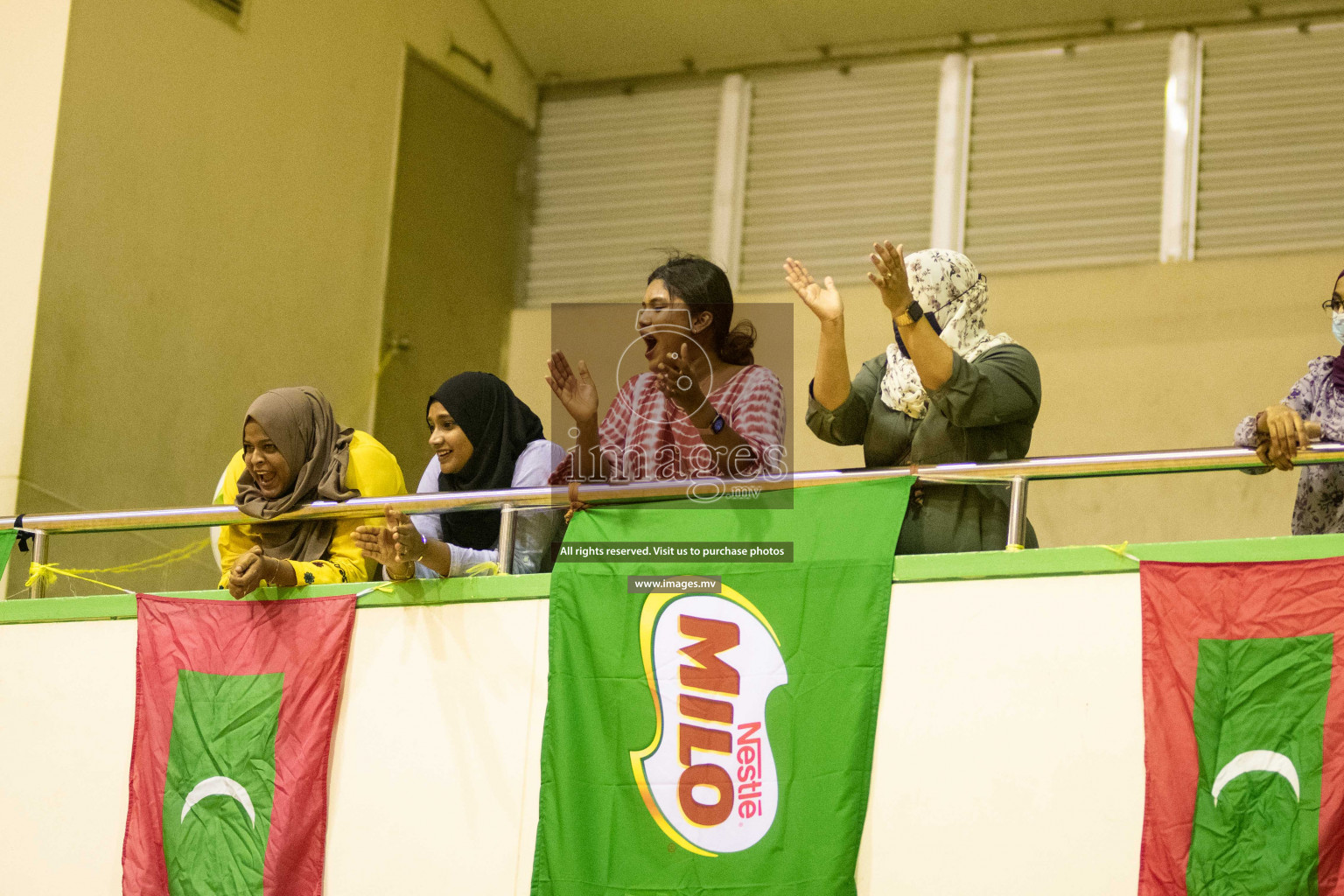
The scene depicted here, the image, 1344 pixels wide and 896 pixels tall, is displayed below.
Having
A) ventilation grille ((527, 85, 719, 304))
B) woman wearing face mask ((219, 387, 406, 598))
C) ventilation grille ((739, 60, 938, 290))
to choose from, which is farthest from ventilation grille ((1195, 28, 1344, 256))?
woman wearing face mask ((219, 387, 406, 598))

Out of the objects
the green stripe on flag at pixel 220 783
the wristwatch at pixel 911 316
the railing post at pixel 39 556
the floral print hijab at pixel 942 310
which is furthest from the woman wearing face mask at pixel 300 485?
the wristwatch at pixel 911 316

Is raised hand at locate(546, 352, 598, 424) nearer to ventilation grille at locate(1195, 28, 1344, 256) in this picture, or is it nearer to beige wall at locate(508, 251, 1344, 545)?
beige wall at locate(508, 251, 1344, 545)

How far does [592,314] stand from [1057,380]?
3.55m

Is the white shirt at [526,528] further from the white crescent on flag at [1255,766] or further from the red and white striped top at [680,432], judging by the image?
the white crescent on flag at [1255,766]

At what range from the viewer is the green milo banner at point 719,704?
300 cm

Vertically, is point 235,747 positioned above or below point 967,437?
below

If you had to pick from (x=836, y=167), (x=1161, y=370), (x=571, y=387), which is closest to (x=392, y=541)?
(x=571, y=387)

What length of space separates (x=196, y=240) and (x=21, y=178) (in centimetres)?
70

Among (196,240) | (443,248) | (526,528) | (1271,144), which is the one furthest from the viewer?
(443,248)

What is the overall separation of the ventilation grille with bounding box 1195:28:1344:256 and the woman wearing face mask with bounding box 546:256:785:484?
379 centimetres

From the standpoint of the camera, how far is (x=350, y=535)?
3.70m

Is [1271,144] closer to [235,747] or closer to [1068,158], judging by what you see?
[1068,158]

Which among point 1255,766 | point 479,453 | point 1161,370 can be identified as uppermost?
point 1161,370

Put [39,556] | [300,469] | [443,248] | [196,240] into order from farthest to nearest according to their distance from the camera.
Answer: [443,248] → [196,240] → [39,556] → [300,469]
